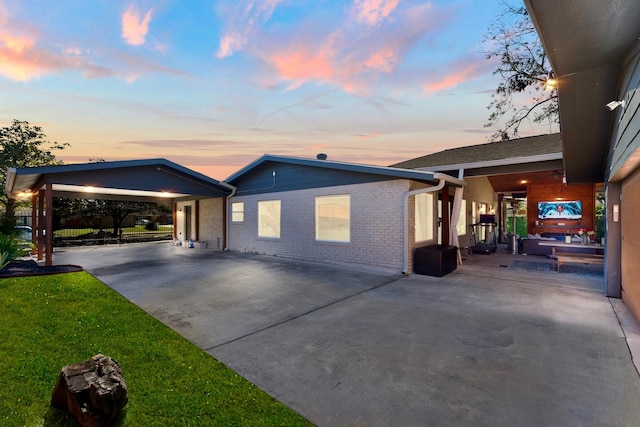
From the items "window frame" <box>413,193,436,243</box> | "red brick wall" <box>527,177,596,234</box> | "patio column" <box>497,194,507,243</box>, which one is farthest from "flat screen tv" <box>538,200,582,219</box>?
"window frame" <box>413,193,436,243</box>

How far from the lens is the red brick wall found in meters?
13.0

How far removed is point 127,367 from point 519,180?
625 inches

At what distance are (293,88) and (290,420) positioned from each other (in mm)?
10399

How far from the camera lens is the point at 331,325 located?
424 cm

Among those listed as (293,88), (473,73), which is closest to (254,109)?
(293,88)

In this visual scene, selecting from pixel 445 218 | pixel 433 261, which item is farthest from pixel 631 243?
pixel 445 218

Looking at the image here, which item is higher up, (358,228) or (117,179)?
(117,179)

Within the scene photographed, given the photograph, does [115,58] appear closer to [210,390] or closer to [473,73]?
[210,390]

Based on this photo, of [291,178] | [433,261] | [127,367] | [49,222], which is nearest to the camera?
[127,367]

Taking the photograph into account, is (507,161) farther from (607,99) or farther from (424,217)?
(607,99)

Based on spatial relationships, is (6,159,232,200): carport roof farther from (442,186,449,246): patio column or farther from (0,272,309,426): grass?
(442,186,449,246): patio column

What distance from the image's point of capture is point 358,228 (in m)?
8.91

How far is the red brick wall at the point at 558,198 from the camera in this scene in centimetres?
1298

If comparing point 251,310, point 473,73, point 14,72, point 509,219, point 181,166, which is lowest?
point 251,310
